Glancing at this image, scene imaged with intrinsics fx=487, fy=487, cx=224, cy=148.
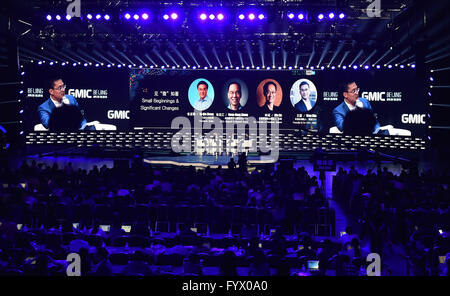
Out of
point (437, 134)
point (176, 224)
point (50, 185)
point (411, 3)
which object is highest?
point (411, 3)

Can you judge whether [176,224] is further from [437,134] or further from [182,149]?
[437,134]

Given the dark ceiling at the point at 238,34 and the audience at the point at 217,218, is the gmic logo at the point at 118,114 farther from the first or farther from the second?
the audience at the point at 217,218

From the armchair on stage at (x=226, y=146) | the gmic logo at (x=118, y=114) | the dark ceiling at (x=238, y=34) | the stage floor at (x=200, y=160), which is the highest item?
the dark ceiling at (x=238, y=34)

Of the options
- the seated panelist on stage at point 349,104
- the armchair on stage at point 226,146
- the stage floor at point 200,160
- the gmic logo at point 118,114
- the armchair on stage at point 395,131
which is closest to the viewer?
the stage floor at point 200,160

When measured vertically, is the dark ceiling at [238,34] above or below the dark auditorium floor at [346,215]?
above

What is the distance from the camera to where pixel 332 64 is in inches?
987

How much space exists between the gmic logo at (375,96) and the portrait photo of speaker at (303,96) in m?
2.49

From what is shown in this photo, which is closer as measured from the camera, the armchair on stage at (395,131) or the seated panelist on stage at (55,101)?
the armchair on stage at (395,131)

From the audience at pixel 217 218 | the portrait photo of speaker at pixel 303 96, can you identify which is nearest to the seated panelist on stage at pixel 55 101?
the audience at pixel 217 218

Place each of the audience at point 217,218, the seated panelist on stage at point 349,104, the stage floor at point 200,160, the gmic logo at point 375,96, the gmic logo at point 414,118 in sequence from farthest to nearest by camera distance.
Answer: the seated panelist on stage at point 349,104 < the gmic logo at point 375,96 < the gmic logo at point 414,118 < the stage floor at point 200,160 < the audience at point 217,218

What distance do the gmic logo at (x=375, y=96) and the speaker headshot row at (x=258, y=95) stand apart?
8.25 ft

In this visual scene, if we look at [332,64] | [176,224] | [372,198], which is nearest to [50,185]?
[176,224]

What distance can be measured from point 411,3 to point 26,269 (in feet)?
49.9

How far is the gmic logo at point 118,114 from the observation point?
2544cm
